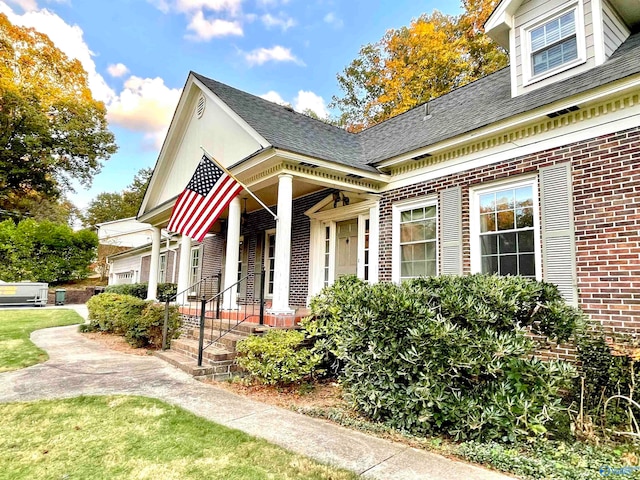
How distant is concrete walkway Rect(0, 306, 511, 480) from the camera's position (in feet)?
9.26

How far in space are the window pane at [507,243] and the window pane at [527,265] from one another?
19cm

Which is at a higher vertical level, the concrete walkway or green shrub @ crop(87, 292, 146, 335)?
green shrub @ crop(87, 292, 146, 335)

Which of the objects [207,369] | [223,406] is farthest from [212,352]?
[223,406]

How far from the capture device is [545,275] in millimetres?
4863

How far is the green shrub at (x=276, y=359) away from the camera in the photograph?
4840mm

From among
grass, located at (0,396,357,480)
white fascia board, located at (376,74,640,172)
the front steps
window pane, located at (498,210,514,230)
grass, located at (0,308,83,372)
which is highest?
white fascia board, located at (376,74,640,172)

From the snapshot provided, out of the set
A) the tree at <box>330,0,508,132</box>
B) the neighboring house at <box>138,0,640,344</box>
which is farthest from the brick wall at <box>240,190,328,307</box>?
the tree at <box>330,0,508,132</box>

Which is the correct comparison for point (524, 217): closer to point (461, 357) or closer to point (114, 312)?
point (461, 357)

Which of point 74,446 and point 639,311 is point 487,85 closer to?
point 639,311

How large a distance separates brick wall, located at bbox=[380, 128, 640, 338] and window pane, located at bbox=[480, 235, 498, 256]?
1129mm

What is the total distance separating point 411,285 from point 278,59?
55.7 feet

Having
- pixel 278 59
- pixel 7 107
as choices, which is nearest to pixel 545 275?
pixel 278 59

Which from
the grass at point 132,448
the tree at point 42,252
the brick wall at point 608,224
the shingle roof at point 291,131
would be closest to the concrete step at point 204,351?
the grass at point 132,448

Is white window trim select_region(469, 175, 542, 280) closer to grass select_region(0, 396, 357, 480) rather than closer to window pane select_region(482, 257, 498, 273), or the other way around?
window pane select_region(482, 257, 498, 273)
